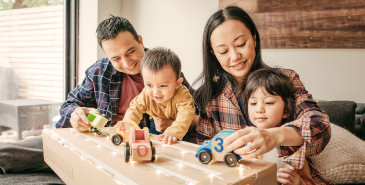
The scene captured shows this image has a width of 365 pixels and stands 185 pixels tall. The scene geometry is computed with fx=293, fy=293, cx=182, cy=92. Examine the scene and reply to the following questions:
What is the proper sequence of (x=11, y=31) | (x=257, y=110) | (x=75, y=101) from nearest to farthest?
(x=257, y=110) → (x=75, y=101) → (x=11, y=31)

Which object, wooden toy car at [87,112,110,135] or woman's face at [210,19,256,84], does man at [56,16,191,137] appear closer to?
wooden toy car at [87,112,110,135]

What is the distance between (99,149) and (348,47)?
164 cm

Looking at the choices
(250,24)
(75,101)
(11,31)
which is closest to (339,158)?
(250,24)

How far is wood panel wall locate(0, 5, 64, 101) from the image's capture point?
8.63 ft

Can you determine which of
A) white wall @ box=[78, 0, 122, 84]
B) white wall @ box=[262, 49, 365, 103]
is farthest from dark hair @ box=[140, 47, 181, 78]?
white wall @ box=[78, 0, 122, 84]

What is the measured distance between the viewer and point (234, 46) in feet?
3.80

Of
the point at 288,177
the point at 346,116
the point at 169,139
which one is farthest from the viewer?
the point at 346,116

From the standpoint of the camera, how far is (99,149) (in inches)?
37.1

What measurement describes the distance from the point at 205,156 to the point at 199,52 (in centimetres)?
184

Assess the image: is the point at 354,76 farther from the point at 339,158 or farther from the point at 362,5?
the point at 339,158

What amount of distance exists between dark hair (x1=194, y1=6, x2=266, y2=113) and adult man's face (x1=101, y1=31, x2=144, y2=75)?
357 mm

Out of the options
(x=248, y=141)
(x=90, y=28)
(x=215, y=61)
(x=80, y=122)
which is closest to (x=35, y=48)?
(x=90, y=28)

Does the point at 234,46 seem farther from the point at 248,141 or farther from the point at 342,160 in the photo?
the point at 342,160

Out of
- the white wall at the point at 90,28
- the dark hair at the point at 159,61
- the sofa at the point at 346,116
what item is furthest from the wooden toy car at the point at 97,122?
the white wall at the point at 90,28
